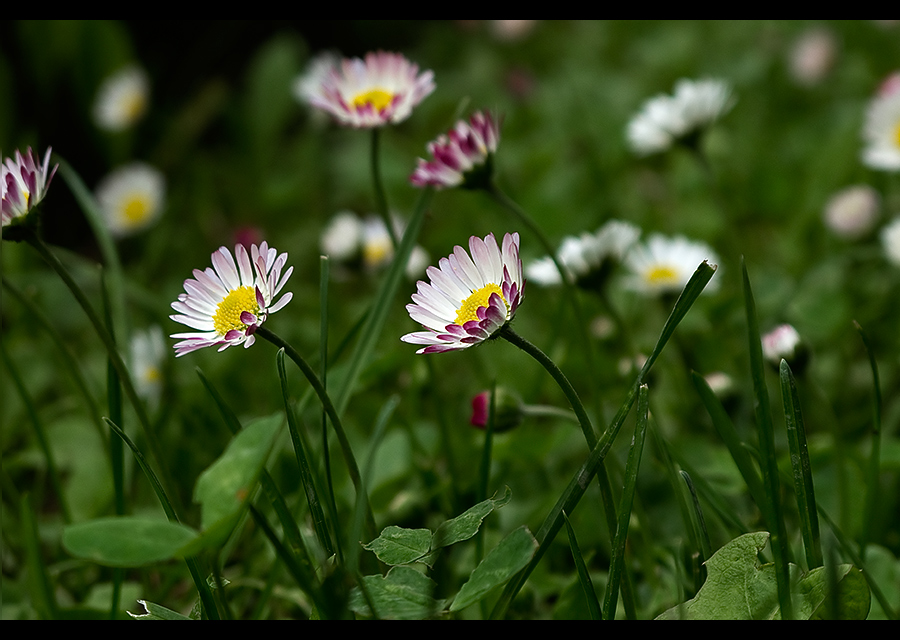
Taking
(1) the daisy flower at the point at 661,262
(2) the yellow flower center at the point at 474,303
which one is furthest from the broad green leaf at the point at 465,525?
(1) the daisy flower at the point at 661,262

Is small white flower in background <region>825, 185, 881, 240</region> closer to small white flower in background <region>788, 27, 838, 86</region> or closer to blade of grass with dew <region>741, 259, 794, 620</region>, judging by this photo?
small white flower in background <region>788, 27, 838, 86</region>

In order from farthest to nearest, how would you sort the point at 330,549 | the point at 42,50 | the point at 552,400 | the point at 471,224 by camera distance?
the point at 42,50 → the point at 471,224 → the point at 552,400 → the point at 330,549

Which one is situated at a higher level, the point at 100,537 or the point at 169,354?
the point at 169,354

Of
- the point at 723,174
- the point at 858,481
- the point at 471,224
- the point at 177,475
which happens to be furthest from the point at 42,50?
the point at 858,481

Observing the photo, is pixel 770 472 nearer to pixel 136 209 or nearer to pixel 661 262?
pixel 661 262

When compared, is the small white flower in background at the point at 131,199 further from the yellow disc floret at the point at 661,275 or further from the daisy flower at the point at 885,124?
the daisy flower at the point at 885,124

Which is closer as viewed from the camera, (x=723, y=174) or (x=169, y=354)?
(x=169, y=354)

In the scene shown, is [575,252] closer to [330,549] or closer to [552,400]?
[552,400]
